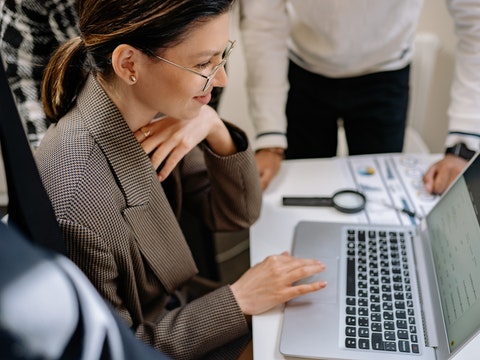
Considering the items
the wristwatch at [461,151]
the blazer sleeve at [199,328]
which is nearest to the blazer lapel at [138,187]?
the blazer sleeve at [199,328]

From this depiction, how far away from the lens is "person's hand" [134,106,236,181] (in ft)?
3.46

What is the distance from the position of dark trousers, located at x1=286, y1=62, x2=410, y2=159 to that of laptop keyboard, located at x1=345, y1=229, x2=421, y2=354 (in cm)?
54

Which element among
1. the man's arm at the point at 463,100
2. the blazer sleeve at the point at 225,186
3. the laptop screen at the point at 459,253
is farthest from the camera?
the man's arm at the point at 463,100

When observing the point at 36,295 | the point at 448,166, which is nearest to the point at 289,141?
the point at 448,166

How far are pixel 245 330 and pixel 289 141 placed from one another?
82cm

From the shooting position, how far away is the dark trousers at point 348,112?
1537mm

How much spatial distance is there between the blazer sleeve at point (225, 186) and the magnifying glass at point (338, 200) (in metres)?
0.10

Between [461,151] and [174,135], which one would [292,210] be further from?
[461,151]

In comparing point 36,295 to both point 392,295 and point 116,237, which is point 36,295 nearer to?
point 116,237

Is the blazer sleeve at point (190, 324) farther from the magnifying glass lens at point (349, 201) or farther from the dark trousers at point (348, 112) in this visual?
the dark trousers at point (348, 112)

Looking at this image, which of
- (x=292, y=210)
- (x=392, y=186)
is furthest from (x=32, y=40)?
(x=392, y=186)

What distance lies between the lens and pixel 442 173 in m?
1.29

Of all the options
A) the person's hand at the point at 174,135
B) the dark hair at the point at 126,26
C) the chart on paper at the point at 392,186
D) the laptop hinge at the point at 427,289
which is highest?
the dark hair at the point at 126,26

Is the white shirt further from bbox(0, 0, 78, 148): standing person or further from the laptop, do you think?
bbox(0, 0, 78, 148): standing person
